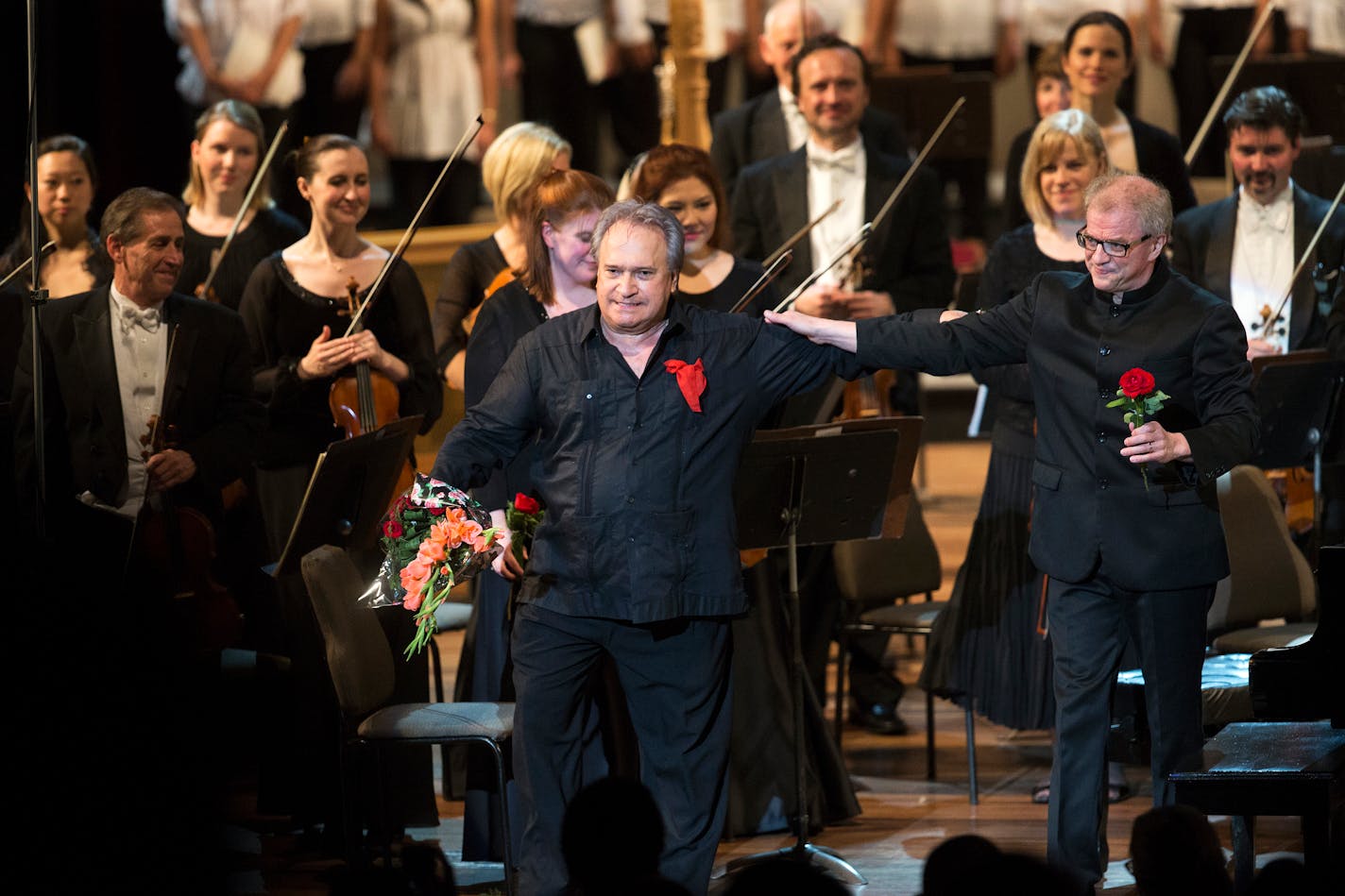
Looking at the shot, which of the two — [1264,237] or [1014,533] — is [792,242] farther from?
[1264,237]

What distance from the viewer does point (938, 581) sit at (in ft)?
18.8

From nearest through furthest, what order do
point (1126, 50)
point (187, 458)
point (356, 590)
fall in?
point (356, 590), point (187, 458), point (1126, 50)

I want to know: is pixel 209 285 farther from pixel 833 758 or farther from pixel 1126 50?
pixel 1126 50

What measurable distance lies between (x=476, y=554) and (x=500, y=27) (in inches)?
227

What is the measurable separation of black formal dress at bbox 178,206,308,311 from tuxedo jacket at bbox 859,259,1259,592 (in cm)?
234

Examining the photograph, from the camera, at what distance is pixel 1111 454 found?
4.06 m

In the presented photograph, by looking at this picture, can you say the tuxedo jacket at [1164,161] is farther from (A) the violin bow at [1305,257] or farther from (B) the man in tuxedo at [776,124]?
(B) the man in tuxedo at [776,124]

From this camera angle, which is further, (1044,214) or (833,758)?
(1044,214)

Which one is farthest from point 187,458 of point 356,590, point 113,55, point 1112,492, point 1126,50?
point 113,55

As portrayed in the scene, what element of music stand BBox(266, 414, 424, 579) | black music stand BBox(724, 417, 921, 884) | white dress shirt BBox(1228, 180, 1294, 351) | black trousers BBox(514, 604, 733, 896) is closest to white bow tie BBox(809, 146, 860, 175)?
white dress shirt BBox(1228, 180, 1294, 351)

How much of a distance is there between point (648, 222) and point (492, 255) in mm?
1635

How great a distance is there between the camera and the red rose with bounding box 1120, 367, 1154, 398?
3857 mm

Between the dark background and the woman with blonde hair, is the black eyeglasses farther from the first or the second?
the dark background

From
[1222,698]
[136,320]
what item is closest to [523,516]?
[136,320]
